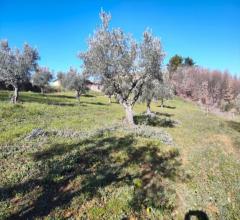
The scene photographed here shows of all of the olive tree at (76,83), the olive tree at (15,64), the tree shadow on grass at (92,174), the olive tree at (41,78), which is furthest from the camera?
the olive tree at (41,78)

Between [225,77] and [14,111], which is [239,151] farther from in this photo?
[225,77]

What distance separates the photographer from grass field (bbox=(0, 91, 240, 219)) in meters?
11.6

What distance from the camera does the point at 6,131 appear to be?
21547 millimetres

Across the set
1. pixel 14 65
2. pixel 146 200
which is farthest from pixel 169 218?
pixel 14 65

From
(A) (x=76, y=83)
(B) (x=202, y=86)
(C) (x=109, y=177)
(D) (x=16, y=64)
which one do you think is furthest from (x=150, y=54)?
(B) (x=202, y=86)

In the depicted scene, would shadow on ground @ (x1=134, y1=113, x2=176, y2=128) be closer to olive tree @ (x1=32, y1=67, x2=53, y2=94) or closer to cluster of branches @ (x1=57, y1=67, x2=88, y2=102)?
cluster of branches @ (x1=57, y1=67, x2=88, y2=102)

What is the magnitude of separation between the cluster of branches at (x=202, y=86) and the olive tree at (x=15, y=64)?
290 feet

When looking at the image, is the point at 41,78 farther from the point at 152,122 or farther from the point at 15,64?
the point at 152,122

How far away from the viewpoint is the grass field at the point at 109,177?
1158 centimetres

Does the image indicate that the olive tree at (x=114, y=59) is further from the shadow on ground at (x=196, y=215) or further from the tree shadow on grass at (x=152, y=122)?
the shadow on ground at (x=196, y=215)

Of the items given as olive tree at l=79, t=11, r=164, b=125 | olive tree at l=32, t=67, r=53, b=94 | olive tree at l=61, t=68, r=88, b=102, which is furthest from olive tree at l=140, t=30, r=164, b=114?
olive tree at l=32, t=67, r=53, b=94

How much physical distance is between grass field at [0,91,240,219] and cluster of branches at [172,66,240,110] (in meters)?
102

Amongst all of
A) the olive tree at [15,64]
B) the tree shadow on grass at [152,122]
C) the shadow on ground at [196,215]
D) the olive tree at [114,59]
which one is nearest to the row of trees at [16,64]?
the olive tree at [15,64]

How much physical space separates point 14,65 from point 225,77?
120 meters
